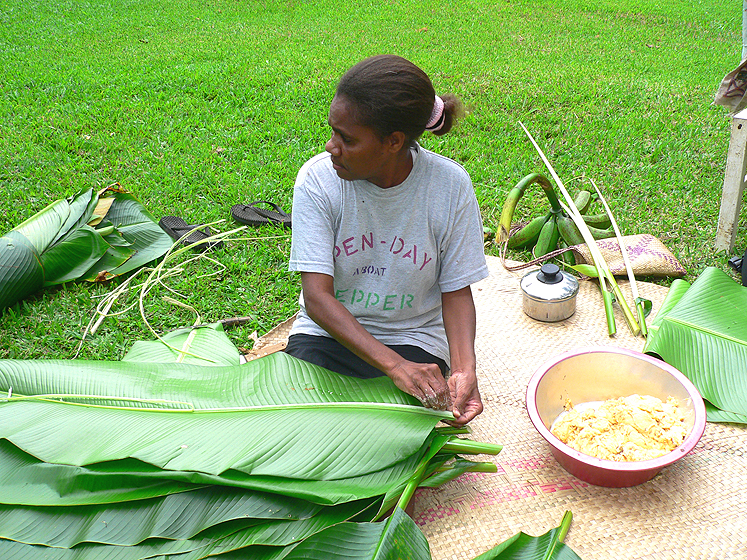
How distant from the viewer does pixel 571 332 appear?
2504mm

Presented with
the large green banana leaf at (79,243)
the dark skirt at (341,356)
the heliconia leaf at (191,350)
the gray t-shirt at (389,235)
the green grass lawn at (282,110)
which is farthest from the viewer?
the green grass lawn at (282,110)

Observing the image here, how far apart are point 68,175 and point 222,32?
375 cm

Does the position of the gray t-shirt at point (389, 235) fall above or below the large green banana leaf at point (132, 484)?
above

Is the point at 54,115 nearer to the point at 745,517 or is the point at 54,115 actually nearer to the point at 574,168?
the point at 574,168

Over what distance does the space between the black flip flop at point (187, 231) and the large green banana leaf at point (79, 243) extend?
0.31 feet

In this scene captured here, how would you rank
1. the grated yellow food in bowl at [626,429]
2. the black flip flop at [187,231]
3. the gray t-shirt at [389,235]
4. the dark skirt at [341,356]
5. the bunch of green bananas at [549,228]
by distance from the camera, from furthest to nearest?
1. the black flip flop at [187,231]
2. the bunch of green bananas at [549,228]
3. the dark skirt at [341,356]
4. the gray t-shirt at [389,235]
5. the grated yellow food in bowl at [626,429]

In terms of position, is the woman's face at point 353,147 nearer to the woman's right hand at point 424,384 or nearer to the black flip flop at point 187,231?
the woman's right hand at point 424,384

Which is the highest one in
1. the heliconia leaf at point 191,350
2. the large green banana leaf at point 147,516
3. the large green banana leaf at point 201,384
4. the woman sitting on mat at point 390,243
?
the woman sitting on mat at point 390,243

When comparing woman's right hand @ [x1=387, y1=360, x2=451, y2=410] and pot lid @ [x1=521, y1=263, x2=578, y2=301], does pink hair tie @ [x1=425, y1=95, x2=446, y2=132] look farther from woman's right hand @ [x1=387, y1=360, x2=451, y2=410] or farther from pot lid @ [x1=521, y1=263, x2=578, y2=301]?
pot lid @ [x1=521, y1=263, x2=578, y2=301]

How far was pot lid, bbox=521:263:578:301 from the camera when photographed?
2482 millimetres

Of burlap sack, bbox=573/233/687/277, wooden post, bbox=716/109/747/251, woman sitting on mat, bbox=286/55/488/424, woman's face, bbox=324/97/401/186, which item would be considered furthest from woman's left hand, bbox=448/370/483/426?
wooden post, bbox=716/109/747/251

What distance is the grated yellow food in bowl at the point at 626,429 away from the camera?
5.56 feet

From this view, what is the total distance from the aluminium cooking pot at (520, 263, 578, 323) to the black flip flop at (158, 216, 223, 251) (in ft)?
5.51

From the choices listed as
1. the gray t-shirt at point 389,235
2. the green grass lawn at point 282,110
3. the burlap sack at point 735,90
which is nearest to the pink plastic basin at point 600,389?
the gray t-shirt at point 389,235
